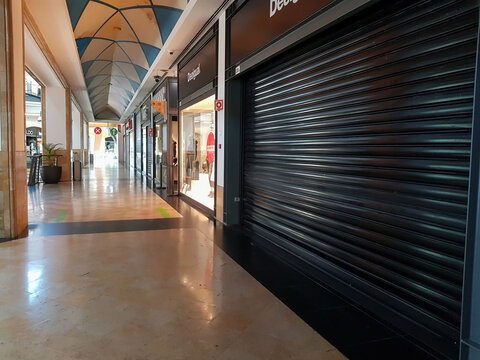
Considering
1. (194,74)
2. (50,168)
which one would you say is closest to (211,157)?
(194,74)

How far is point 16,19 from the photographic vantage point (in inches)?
183

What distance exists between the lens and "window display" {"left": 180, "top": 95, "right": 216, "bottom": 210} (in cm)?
651

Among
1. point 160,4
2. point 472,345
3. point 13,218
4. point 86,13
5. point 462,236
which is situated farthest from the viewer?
point 86,13

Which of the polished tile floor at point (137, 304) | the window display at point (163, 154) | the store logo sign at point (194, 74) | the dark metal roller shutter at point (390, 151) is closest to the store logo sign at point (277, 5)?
the dark metal roller shutter at point (390, 151)

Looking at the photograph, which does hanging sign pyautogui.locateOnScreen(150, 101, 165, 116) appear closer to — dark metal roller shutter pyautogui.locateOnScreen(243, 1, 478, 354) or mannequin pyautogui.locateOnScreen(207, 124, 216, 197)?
mannequin pyautogui.locateOnScreen(207, 124, 216, 197)

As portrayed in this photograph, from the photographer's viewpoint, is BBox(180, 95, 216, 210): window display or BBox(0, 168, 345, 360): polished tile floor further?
BBox(180, 95, 216, 210): window display

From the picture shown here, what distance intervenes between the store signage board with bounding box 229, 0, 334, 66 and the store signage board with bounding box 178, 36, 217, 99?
0.93 m

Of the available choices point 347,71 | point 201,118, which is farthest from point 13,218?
point 347,71

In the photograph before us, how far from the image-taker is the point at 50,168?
11.6 metres

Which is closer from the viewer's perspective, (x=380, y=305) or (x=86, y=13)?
(x=380, y=305)

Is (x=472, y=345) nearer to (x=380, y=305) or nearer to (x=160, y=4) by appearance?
(x=380, y=305)

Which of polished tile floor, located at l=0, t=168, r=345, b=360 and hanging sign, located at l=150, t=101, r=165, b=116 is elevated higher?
hanging sign, located at l=150, t=101, r=165, b=116

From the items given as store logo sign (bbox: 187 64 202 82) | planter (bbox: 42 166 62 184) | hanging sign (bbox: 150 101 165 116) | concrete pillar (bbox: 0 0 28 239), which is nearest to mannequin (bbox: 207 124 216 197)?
store logo sign (bbox: 187 64 202 82)

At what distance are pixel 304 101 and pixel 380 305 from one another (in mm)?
2015
